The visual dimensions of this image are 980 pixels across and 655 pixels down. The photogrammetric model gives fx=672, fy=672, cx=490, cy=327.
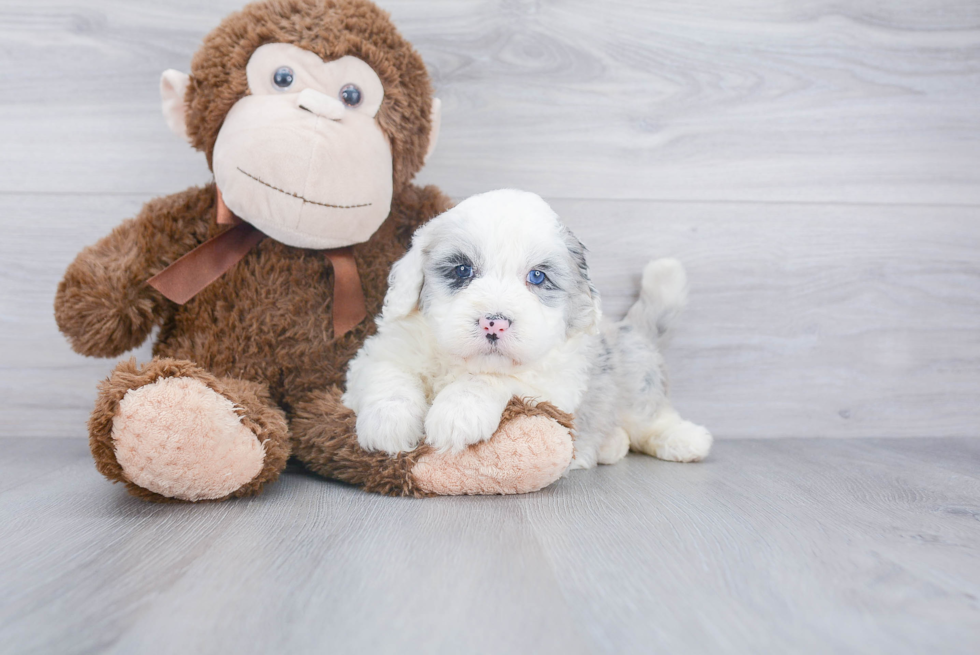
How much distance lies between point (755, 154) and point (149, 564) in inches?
64.2

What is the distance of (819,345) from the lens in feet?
5.92

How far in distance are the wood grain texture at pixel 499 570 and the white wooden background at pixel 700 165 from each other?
1.74 feet

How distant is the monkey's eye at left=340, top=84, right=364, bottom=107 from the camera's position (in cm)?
130

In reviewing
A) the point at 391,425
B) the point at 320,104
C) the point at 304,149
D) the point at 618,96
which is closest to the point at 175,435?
the point at 391,425

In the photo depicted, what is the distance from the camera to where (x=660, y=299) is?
1.66 meters

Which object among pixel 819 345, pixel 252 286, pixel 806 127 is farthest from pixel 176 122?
pixel 819 345


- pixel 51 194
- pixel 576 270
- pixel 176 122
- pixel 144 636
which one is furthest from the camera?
pixel 51 194

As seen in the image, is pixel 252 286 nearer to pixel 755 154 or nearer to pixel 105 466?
pixel 105 466

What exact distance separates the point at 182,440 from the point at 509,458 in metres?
0.51

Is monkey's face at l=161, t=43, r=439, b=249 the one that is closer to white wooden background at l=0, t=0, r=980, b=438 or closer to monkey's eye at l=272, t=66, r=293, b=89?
monkey's eye at l=272, t=66, r=293, b=89

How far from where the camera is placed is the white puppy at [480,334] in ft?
3.57

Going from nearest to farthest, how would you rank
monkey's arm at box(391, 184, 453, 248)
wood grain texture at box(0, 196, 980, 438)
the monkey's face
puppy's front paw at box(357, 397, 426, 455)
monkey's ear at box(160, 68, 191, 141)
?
puppy's front paw at box(357, 397, 426, 455), the monkey's face, monkey's ear at box(160, 68, 191, 141), monkey's arm at box(391, 184, 453, 248), wood grain texture at box(0, 196, 980, 438)

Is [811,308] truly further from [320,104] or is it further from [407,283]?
[320,104]

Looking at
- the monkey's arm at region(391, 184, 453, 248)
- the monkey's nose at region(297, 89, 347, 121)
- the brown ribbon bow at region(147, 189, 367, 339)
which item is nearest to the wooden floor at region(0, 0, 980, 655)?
the monkey's arm at region(391, 184, 453, 248)
